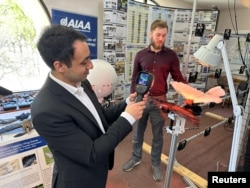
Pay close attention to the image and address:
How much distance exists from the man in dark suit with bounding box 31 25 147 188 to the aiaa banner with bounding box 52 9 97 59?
1.82 meters

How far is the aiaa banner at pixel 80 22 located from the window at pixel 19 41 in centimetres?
13

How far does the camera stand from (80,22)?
103 inches

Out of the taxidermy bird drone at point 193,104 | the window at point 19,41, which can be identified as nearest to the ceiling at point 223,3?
the window at point 19,41

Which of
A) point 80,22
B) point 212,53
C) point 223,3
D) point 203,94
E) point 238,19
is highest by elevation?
point 223,3

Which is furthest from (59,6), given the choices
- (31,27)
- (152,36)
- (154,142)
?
(154,142)

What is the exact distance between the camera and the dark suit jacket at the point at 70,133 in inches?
30.0

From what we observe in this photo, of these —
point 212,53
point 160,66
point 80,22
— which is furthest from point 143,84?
point 80,22

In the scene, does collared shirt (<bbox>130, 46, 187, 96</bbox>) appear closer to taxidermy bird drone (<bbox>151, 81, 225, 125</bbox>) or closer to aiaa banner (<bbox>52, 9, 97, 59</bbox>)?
taxidermy bird drone (<bbox>151, 81, 225, 125</bbox>)

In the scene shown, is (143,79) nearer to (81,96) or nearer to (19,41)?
(81,96)

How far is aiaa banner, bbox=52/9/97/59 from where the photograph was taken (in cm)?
243

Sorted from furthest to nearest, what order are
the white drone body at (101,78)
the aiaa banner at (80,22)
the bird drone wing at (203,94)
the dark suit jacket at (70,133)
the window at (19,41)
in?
1. the aiaa banner at (80,22)
2. the window at (19,41)
3. the white drone body at (101,78)
4. the bird drone wing at (203,94)
5. the dark suit jacket at (70,133)

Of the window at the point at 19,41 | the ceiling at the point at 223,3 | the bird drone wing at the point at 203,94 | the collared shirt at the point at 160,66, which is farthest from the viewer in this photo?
the ceiling at the point at 223,3

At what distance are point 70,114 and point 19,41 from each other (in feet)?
6.61

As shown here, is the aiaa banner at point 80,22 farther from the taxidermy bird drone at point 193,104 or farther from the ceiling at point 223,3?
the ceiling at point 223,3
